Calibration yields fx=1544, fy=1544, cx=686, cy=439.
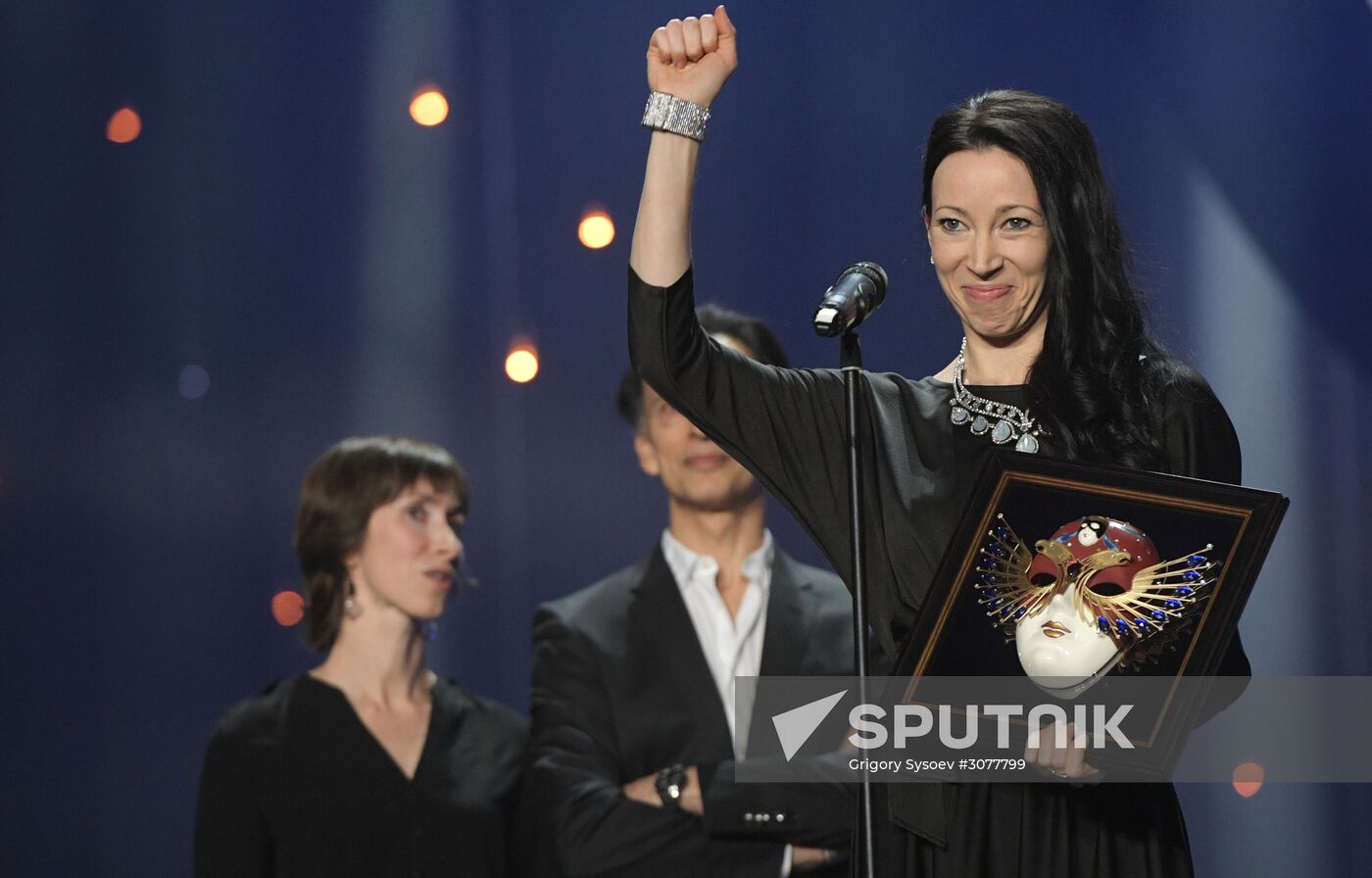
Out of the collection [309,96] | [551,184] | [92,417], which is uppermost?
[309,96]

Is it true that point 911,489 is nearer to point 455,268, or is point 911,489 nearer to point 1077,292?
point 1077,292

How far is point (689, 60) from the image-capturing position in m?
1.84

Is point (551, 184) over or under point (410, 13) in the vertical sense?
under

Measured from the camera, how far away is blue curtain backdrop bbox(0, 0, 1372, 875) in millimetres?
3553

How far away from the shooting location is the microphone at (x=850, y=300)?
1.62m

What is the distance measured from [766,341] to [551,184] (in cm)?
74

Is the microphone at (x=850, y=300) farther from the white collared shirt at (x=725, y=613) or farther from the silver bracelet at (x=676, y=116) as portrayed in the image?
the white collared shirt at (x=725, y=613)

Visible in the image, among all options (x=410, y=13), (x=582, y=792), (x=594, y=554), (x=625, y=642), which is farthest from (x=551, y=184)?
(x=582, y=792)

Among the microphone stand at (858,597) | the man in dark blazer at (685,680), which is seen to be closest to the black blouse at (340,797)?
the man in dark blazer at (685,680)

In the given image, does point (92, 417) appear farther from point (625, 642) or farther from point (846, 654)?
point (846, 654)

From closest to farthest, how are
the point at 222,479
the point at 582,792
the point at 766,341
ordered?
the point at 582,792
the point at 766,341
the point at 222,479

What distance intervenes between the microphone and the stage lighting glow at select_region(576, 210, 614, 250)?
2.07m

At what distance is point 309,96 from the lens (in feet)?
12.6

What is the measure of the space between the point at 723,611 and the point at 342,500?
87 cm
